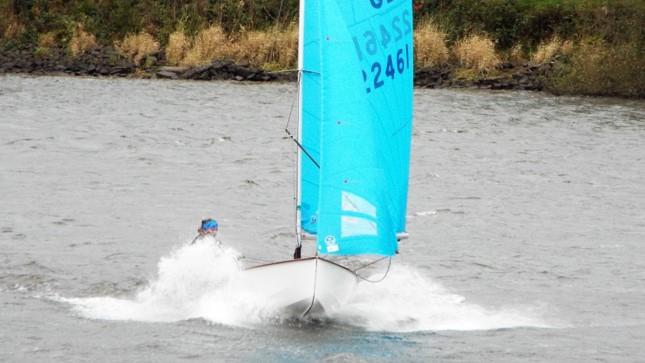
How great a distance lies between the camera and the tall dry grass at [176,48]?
66375mm

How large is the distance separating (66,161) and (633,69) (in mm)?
32943

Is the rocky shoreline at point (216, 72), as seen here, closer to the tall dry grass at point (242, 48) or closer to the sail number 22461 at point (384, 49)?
the tall dry grass at point (242, 48)

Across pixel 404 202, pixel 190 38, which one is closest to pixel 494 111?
pixel 190 38

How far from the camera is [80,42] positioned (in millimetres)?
68938

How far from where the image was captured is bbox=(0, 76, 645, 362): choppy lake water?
19.4 m

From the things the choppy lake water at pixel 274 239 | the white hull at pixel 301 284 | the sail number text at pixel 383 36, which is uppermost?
the sail number text at pixel 383 36

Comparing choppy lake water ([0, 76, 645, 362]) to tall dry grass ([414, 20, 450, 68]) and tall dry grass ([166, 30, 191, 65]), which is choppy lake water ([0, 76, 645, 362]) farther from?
tall dry grass ([414, 20, 450, 68])

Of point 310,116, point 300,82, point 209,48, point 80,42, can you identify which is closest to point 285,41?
point 209,48

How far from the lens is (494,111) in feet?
176

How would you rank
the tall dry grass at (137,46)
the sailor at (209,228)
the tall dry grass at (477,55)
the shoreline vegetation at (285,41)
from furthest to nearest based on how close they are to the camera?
the tall dry grass at (137,46) < the tall dry grass at (477,55) < the shoreline vegetation at (285,41) < the sailor at (209,228)

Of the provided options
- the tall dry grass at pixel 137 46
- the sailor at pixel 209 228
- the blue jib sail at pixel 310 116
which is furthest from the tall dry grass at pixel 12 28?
the blue jib sail at pixel 310 116

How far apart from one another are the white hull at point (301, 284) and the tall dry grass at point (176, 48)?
48.0m

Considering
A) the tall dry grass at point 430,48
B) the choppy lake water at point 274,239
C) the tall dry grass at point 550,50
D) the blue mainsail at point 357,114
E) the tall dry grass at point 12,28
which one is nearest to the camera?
the blue mainsail at point 357,114

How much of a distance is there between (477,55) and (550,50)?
3.90m
